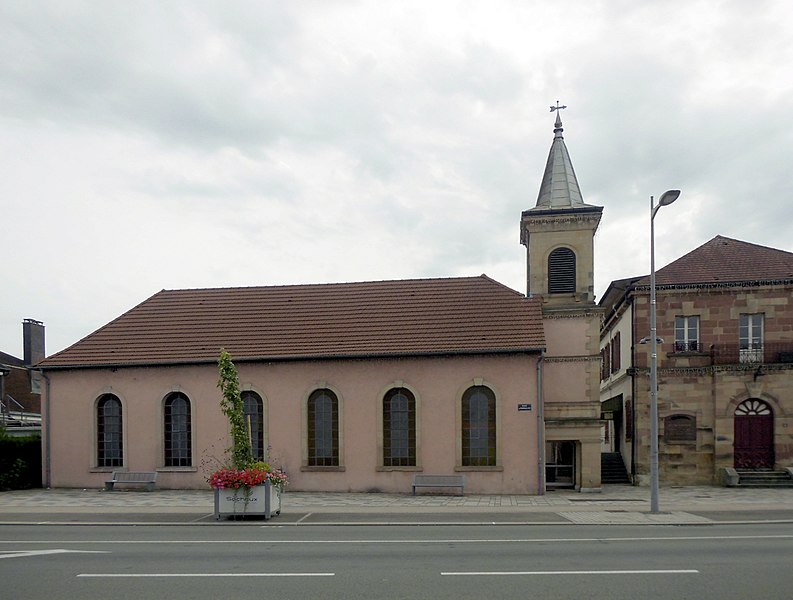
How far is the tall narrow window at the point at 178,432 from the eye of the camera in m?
24.1

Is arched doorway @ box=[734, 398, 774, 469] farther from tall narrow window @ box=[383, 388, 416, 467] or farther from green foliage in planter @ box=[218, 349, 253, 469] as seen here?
green foliage in planter @ box=[218, 349, 253, 469]

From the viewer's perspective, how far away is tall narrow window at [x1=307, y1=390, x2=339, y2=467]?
23312 mm

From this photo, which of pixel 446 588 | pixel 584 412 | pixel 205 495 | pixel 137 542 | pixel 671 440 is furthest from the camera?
pixel 671 440

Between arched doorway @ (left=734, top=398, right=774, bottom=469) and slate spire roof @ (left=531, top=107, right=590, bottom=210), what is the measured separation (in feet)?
34.0

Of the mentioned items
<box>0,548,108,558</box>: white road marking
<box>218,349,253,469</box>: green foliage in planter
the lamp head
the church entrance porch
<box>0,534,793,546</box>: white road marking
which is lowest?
the church entrance porch

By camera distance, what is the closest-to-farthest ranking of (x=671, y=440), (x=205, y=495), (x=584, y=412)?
(x=205, y=495)
(x=584, y=412)
(x=671, y=440)

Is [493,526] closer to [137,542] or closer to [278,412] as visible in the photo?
[137,542]

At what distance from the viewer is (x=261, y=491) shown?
55.6ft

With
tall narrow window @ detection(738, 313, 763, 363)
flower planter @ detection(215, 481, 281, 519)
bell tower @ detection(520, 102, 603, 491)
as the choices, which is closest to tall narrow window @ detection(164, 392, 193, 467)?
flower planter @ detection(215, 481, 281, 519)

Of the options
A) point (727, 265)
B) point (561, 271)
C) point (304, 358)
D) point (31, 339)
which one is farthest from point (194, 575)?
point (31, 339)

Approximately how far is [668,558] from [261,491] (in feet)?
32.6

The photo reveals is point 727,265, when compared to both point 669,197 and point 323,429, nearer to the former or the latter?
point 669,197

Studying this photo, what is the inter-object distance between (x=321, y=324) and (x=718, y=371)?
15784 millimetres

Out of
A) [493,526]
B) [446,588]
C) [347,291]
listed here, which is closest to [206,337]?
[347,291]
